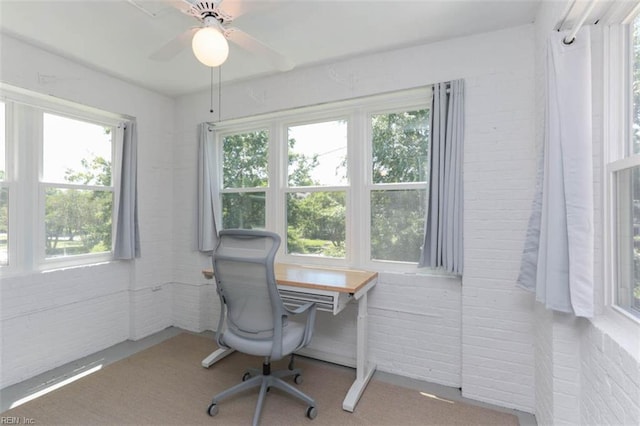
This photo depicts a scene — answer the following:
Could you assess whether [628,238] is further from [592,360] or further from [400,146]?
[400,146]

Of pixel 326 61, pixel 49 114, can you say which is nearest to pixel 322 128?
pixel 326 61

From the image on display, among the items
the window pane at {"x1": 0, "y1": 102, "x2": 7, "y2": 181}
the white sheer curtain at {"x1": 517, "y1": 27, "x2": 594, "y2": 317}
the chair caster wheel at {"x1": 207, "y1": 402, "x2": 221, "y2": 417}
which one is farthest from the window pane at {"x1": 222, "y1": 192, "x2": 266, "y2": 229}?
the white sheer curtain at {"x1": 517, "y1": 27, "x2": 594, "y2": 317}

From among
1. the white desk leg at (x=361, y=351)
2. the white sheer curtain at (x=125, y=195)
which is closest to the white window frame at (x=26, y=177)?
the white sheer curtain at (x=125, y=195)

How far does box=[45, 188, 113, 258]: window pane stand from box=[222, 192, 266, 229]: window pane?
113 cm

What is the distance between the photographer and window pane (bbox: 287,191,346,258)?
2.80m

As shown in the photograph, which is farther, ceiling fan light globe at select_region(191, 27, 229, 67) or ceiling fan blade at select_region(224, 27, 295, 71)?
ceiling fan blade at select_region(224, 27, 295, 71)

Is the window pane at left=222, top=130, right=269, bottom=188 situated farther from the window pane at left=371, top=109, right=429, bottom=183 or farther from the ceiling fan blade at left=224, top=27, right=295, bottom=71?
the ceiling fan blade at left=224, top=27, right=295, bottom=71

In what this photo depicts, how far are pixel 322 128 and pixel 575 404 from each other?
257cm

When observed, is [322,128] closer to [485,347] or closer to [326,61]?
[326,61]

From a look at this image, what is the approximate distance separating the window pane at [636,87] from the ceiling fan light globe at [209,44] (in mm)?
1821

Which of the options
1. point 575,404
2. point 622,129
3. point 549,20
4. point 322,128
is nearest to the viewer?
point 622,129

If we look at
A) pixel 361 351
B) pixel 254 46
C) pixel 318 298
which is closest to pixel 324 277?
pixel 318 298

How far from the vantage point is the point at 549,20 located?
1.71 metres

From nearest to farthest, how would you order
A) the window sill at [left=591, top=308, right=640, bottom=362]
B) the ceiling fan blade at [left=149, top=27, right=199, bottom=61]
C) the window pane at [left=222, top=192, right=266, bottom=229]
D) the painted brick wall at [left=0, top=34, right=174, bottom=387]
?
the window sill at [left=591, top=308, right=640, bottom=362] → the ceiling fan blade at [left=149, top=27, right=199, bottom=61] → the painted brick wall at [left=0, top=34, right=174, bottom=387] → the window pane at [left=222, top=192, right=266, bottom=229]
